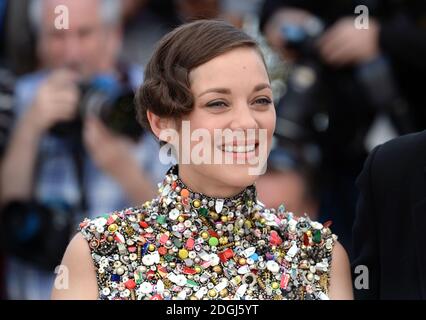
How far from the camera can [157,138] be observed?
2.44 m

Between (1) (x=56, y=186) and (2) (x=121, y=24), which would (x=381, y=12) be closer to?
(2) (x=121, y=24)

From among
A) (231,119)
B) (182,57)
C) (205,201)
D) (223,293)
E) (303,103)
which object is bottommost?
(223,293)

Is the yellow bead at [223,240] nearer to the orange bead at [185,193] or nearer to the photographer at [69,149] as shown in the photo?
the orange bead at [185,193]

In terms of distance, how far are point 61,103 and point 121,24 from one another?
0.41 metres

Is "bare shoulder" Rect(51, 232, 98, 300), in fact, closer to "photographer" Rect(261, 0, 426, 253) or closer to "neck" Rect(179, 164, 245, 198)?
"neck" Rect(179, 164, 245, 198)

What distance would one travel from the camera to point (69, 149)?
4102 millimetres

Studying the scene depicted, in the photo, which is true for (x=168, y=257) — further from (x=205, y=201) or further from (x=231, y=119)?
(x=231, y=119)

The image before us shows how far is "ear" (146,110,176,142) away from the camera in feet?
7.84

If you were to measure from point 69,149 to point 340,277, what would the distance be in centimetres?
191

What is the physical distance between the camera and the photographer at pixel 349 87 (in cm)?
394

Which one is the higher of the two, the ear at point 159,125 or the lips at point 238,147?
the ear at point 159,125

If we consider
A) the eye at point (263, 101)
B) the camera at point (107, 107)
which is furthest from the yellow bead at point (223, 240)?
the camera at point (107, 107)

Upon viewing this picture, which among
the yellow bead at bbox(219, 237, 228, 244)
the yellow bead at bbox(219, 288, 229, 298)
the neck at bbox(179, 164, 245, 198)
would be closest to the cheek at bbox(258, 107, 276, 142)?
the neck at bbox(179, 164, 245, 198)

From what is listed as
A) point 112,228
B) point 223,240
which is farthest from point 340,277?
point 112,228
